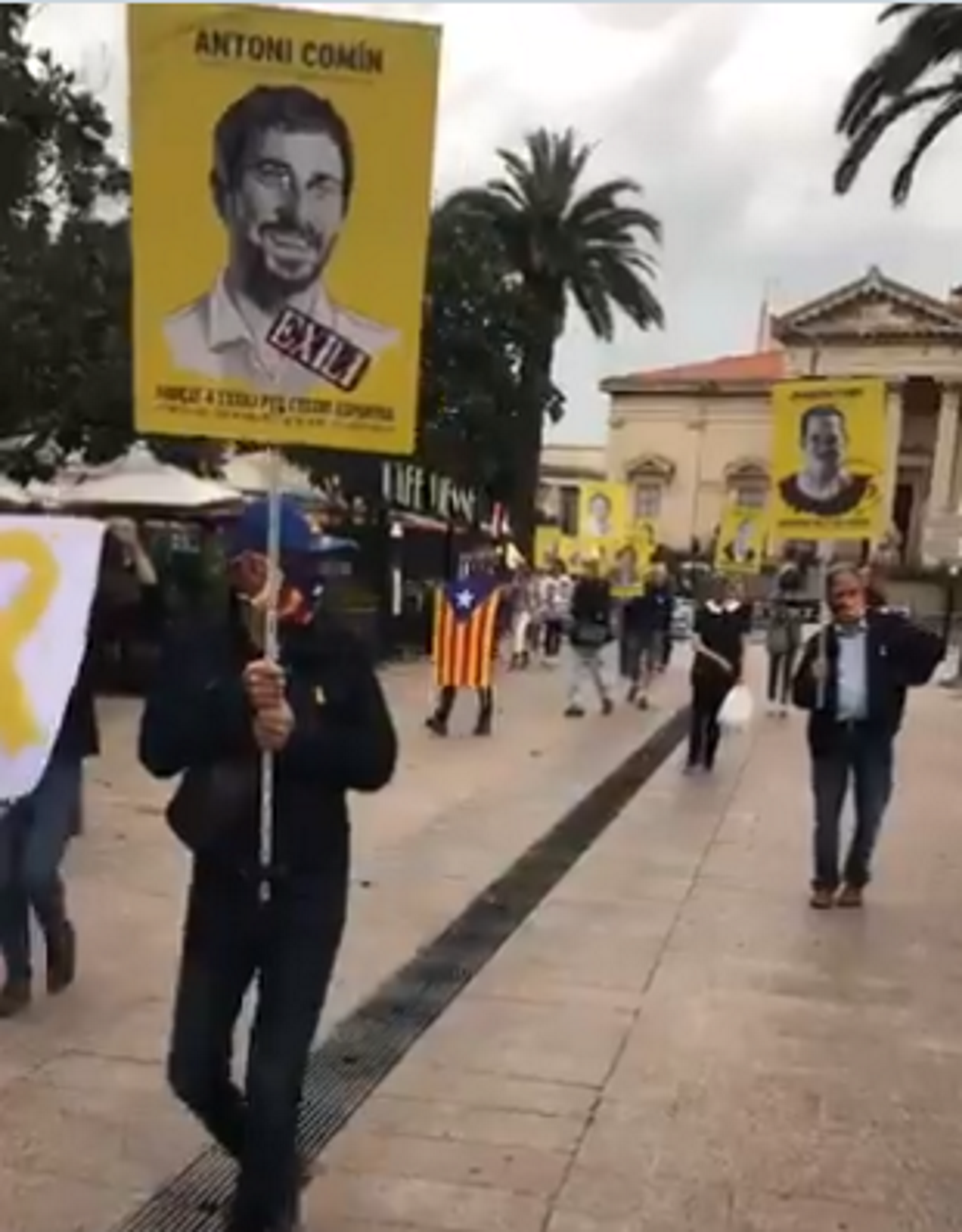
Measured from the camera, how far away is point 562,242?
1479 inches

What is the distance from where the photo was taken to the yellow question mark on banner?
18.0 feet

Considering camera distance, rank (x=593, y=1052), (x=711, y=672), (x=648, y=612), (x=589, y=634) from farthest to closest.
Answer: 1. (x=648, y=612)
2. (x=589, y=634)
3. (x=711, y=672)
4. (x=593, y=1052)

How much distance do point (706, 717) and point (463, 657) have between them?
273cm

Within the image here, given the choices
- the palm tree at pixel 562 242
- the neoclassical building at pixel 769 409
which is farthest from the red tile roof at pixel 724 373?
the palm tree at pixel 562 242

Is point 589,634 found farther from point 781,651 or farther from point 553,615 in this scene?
point 553,615

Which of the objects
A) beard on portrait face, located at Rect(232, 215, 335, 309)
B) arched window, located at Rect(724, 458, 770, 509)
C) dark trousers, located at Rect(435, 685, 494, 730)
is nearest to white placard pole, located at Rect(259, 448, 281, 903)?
beard on portrait face, located at Rect(232, 215, 335, 309)

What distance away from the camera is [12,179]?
1584 cm

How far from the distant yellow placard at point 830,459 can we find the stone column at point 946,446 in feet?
216

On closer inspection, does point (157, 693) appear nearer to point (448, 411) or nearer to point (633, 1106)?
point (633, 1106)

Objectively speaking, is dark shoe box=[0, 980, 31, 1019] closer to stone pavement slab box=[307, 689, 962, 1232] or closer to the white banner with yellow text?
the white banner with yellow text

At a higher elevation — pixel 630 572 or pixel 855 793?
pixel 855 793

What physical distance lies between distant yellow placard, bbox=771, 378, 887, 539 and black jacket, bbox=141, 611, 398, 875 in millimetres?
8840

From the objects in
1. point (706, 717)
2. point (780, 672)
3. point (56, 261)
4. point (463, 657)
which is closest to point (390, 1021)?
point (706, 717)

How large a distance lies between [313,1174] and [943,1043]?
2.48 metres
